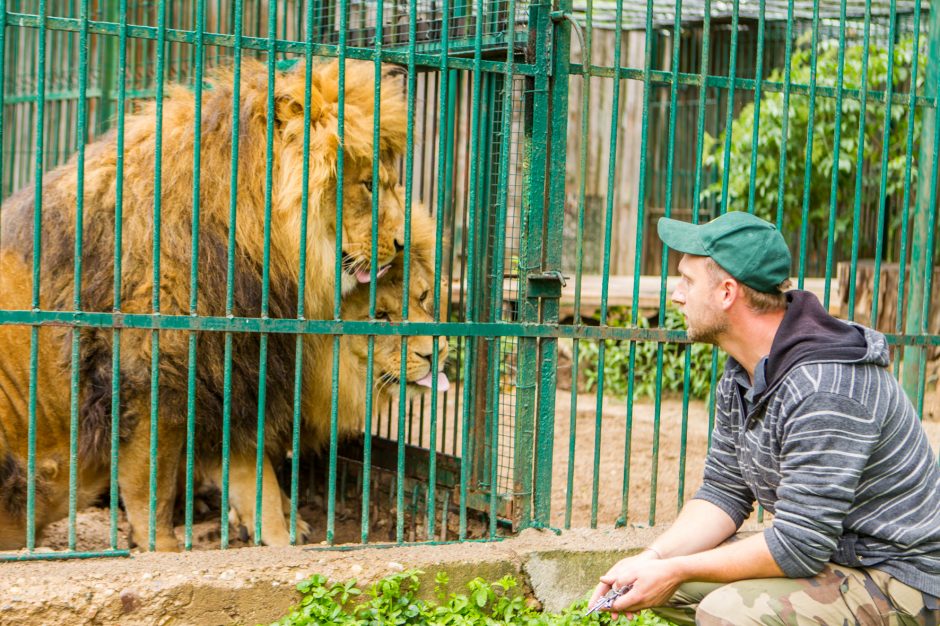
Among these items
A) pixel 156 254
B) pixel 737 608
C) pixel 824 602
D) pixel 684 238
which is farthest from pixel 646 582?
pixel 156 254

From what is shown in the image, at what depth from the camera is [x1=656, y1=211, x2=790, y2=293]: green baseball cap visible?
9.69ft

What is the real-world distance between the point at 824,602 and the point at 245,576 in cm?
182

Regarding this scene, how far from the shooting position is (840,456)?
2.74m

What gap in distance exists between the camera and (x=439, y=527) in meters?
4.95

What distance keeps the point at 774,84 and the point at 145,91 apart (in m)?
3.63

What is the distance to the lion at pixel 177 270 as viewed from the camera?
397 centimetres

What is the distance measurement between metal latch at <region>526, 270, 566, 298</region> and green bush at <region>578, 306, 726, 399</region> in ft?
15.4

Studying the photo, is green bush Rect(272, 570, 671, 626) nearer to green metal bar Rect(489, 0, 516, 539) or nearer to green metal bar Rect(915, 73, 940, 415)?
green metal bar Rect(489, 0, 516, 539)

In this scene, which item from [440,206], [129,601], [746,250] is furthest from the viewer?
[440,206]

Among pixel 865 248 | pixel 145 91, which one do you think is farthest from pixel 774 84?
pixel 865 248

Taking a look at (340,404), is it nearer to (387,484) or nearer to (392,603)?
(387,484)

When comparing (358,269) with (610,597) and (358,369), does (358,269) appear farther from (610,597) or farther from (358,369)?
(610,597)

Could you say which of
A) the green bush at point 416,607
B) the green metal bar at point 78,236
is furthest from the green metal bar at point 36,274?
the green bush at point 416,607

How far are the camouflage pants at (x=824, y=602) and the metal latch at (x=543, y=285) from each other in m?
1.48
